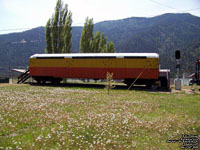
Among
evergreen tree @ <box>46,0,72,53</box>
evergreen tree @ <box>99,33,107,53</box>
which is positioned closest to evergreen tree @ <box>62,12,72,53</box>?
evergreen tree @ <box>46,0,72,53</box>

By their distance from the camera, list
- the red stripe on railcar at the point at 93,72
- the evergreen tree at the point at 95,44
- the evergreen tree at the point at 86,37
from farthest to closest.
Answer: the evergreen tree at the point at 95,44 < the evergreen tree at the point at 86,37 < the red stripe on railcar at the point at 93,72

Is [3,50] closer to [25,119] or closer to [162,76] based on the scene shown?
[162,76]

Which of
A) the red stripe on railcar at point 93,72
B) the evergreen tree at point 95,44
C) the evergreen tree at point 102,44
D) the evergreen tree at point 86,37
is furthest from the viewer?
the evergreen tree at point 102,44

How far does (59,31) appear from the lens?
42.4m

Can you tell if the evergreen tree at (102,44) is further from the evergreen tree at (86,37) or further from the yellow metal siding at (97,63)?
the yellow metal siding at (97,63)

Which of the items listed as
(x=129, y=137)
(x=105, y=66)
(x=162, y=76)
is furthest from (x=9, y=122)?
(x=162, y=76)

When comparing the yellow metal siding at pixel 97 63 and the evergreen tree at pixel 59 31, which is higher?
the evergreen tree at pixel 59 31

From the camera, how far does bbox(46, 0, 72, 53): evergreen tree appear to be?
41844 mm

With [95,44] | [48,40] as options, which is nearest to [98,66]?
[48,40]

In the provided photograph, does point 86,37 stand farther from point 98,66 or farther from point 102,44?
point 98,66

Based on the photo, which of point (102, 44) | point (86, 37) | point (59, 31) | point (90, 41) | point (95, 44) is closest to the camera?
point (59, 31)

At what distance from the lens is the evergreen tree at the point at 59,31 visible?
1647 inches

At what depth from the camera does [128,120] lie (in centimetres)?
882

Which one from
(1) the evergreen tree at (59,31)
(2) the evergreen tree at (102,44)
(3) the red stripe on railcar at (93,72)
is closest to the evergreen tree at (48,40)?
(1) the evergreen tree at (59,31)
